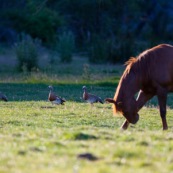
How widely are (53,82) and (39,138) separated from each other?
1877cm

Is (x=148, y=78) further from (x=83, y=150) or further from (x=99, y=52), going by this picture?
(x=99, y=52)

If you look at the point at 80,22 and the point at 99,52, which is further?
the point at 80,22

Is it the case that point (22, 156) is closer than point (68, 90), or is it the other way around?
point (22, 156)

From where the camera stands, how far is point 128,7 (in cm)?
5541

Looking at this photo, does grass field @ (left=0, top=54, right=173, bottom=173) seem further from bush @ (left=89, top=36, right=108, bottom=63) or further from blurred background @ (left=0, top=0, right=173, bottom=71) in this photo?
blurred background @ (left=0, top=0, right=173, bottom=71)

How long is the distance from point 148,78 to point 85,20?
4724 cm

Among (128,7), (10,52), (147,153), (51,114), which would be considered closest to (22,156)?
(147,153)

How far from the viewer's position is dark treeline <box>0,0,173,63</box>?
56250 mm

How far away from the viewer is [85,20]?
6047cm


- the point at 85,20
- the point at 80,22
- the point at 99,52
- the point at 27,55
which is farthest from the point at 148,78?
the point at 80,22

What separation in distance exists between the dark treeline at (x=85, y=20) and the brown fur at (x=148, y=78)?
38.5m

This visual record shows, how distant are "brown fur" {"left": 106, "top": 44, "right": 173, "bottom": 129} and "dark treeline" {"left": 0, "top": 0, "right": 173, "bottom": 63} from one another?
3849 centimetres

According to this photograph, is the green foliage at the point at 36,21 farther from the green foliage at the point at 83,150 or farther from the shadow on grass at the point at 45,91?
the green foliage at the point at 83,150

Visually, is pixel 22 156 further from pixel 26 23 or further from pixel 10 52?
pixel 26 23
